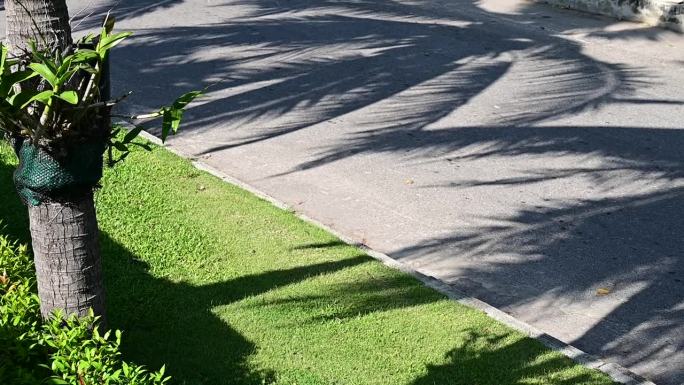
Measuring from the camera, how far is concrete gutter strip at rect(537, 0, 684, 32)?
1449 centimetres

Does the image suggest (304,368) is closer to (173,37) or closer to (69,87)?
(69,87)

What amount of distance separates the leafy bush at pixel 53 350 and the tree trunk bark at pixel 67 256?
0.09 meters

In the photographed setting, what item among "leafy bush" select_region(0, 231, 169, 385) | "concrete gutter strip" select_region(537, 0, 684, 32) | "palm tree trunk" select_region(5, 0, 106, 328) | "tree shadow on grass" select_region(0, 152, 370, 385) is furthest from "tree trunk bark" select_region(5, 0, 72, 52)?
"concrete gutter strip" select_region(537, 0, 684, 32)

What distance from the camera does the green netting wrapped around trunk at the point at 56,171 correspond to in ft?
12.7

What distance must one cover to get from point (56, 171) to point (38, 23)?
641mm

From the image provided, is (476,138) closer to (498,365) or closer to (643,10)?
(498,365)

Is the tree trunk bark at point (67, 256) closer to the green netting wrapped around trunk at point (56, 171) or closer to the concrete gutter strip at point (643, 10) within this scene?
the green netting wrapped around trunk at point (56, 171)

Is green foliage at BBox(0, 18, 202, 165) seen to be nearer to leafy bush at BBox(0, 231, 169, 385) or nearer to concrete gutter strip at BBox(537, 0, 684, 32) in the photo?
leafy bush at BBox(0, 231, 169, 385)

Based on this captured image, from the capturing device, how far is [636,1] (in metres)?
15.1

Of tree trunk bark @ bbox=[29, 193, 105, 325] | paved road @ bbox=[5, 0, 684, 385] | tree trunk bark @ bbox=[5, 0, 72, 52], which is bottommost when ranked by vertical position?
paved road @ bbox=[5, 0, 684, 385]

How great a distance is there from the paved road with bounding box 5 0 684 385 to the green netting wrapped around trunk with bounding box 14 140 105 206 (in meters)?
3.22

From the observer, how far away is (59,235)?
4.11m

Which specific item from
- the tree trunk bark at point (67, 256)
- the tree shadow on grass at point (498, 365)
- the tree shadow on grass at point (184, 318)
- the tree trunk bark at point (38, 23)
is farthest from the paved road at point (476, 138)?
the tree trunk bark at point (38, 23)

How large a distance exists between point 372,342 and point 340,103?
230 inches
